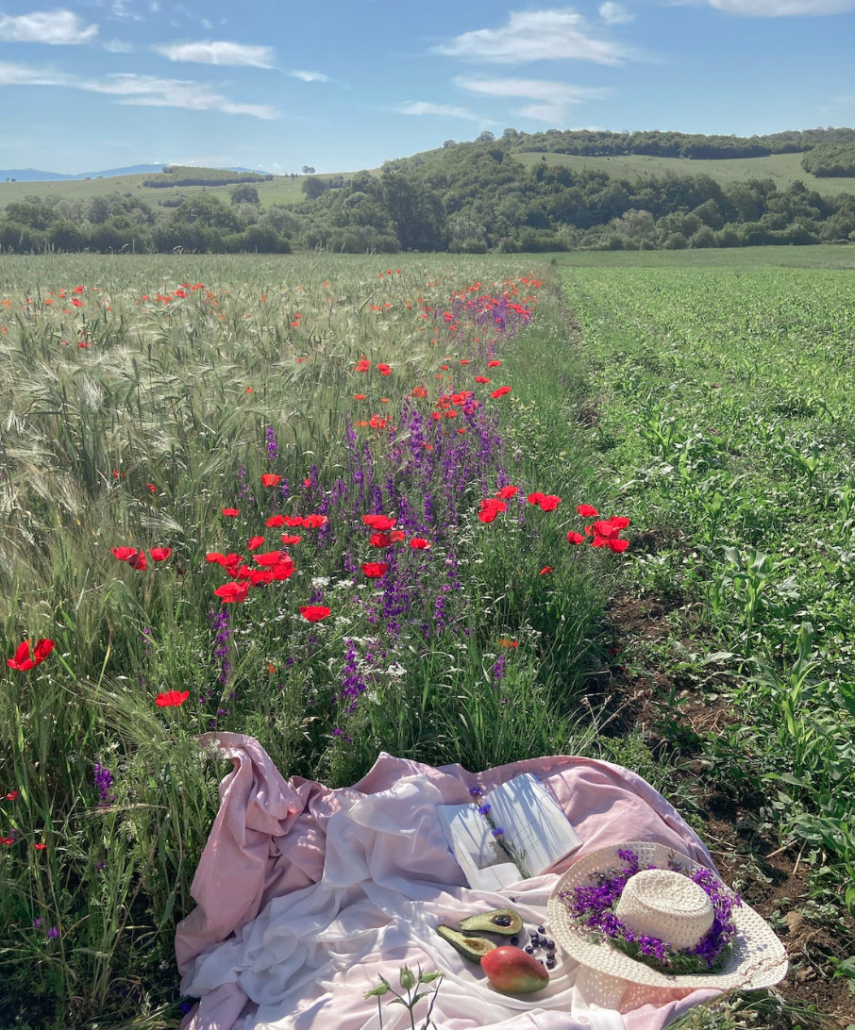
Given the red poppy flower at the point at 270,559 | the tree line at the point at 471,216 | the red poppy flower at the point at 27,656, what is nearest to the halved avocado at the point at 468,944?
the red poppy flower at the point at 270,559

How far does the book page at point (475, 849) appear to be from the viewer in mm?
2273

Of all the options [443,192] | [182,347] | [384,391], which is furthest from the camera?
[443,192]

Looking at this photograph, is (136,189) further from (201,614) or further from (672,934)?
(672,934)

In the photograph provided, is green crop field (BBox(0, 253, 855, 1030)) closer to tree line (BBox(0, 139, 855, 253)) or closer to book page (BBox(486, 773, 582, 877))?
book page (BBox(486, 773, 582, 877))

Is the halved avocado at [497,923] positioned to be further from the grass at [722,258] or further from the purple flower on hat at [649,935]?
the grass at [722,258]

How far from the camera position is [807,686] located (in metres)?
3.09

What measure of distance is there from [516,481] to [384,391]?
181 centimetres

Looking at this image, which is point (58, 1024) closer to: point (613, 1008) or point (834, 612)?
point (613, 1008)

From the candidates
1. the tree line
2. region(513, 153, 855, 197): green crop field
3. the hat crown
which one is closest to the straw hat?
the hat crown

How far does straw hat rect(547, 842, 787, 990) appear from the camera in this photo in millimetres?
1846

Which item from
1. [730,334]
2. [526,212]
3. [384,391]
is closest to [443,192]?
[526,212]

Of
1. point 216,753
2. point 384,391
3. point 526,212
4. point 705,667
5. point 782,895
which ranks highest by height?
point 526,212

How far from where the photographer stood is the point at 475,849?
2.35m

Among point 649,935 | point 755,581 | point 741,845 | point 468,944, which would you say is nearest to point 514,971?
point 468,944
